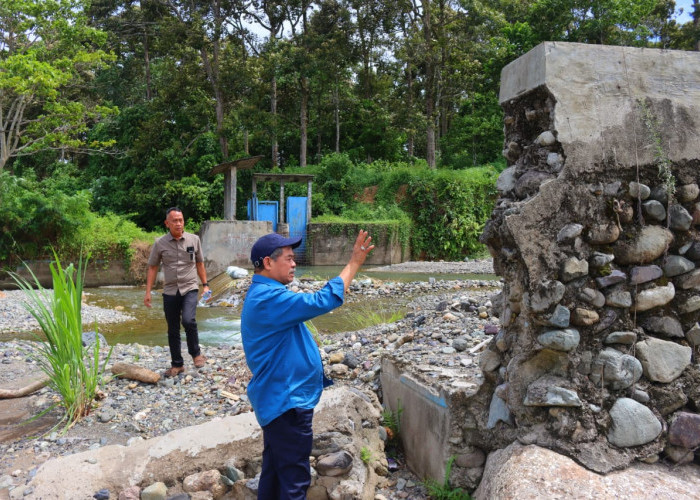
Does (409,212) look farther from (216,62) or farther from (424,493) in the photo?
(424,493)

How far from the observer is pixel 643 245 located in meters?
2.58

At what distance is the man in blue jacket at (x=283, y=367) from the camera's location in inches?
97.1

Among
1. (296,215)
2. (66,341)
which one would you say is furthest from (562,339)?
(296,215)

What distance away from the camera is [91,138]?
26875mm

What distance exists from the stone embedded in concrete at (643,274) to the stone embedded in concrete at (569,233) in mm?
342

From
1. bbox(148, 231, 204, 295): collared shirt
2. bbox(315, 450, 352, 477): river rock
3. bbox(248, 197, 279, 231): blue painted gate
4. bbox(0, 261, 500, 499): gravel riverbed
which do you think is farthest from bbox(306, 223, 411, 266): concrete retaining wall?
bbox(315, 450, 352, 477): river rock

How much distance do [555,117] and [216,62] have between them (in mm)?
25267

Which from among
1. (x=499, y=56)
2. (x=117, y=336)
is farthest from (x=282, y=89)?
(x=117, y=336)

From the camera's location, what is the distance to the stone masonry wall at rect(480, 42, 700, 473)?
2.50 meters

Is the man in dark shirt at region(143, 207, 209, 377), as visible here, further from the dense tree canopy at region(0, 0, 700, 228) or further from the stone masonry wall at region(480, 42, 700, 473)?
the dense tree canopy at region(0, 0, 700, 228)

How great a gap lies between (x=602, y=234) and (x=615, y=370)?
0.64 meters

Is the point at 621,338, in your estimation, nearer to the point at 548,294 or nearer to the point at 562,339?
the point at 562,339

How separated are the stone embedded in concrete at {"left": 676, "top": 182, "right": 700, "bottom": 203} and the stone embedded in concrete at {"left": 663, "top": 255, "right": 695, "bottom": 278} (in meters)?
0.30

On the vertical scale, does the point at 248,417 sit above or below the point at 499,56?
below
